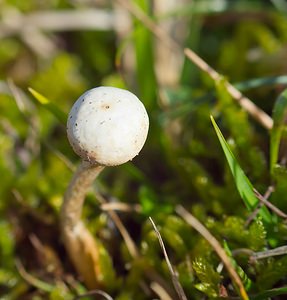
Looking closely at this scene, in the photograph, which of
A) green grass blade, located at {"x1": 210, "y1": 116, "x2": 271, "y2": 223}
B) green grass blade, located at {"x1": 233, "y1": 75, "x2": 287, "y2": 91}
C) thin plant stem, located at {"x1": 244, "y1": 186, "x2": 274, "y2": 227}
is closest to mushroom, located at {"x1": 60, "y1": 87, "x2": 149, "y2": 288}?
green grass blade, located at {"x1": 210, "y1": 116, "x2": 271, "y2": 223}

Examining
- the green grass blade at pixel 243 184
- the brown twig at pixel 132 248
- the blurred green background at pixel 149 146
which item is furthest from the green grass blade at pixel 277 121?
the brown twig at pixel 132 248

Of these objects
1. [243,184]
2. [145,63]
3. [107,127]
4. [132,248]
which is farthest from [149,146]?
[107,127]

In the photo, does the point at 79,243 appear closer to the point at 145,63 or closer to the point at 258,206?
the point at 258,206

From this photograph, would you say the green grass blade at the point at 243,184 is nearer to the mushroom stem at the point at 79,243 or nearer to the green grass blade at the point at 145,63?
the mushroom stem at the point at 79,243

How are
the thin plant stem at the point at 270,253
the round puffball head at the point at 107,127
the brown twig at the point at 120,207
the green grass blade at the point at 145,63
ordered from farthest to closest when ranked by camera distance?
the green grass blade at the point at 145,63, the brown twig at the point at 120,207, the thin plant stem at the point at 270,253, the round puffball head at the point at 107,127

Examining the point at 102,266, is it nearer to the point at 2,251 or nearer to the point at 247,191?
the point at 2,251

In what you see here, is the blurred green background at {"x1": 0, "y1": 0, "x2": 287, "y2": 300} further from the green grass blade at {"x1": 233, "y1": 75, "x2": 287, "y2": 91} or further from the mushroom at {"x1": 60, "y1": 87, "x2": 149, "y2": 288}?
the mushroom at {"x1": 60, "y1": 87, "x2": 149, "y2": 288}
